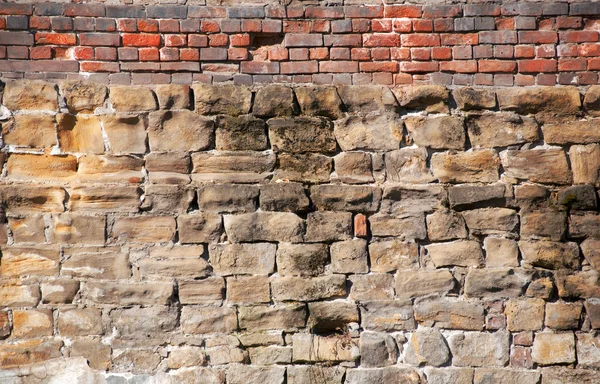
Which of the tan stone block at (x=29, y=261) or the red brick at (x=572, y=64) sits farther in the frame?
the red brick at (x=572, y=64)

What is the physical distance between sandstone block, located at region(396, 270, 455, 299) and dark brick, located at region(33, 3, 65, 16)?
2.47 m

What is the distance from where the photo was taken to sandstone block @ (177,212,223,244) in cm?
355

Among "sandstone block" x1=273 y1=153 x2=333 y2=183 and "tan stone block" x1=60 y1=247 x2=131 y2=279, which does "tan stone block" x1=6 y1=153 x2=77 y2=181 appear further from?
"sandstone block" x1=273 y1=153 x2=333 y2=183

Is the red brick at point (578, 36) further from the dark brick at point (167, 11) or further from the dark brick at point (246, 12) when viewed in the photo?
the dark brick at point (167, 11)

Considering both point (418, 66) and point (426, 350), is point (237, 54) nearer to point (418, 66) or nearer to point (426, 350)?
point (418, 66)

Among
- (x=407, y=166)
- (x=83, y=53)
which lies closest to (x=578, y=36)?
(x=407, y=166)

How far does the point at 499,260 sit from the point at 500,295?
0.20m

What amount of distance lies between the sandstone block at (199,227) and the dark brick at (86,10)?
1.25 m

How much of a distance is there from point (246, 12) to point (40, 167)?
1470 millimetres

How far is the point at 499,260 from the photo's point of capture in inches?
143

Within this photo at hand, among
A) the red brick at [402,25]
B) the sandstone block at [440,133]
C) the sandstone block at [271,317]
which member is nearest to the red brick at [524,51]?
the sandstone block at [440,133]

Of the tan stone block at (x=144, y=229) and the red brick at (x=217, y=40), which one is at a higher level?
the red brick at (x=217, y=40)

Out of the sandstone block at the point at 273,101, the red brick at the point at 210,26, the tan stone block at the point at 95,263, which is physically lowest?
the tan stone block at the point at 95,263

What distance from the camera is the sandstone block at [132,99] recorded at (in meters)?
3.56
